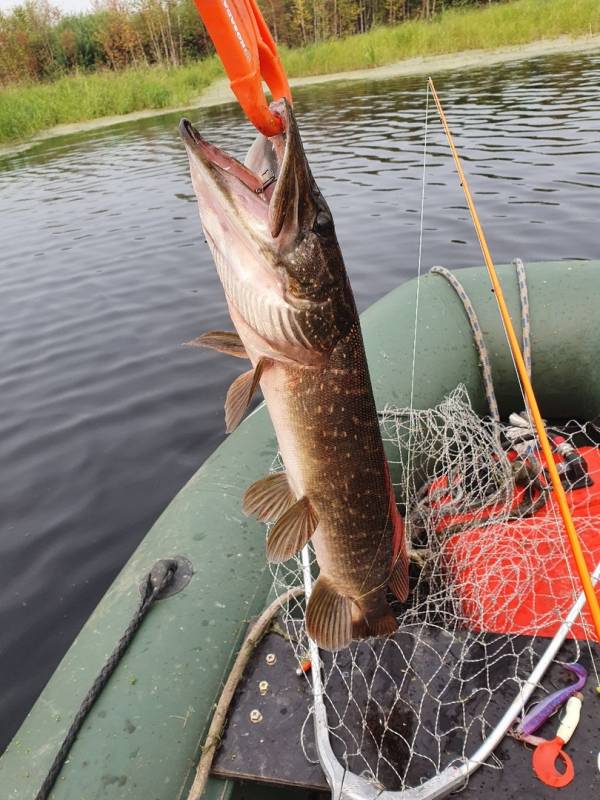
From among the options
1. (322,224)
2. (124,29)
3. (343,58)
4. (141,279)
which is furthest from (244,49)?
(124,29)

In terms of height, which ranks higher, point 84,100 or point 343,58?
point 84,100

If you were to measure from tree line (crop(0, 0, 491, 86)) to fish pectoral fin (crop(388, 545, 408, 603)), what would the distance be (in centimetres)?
3249

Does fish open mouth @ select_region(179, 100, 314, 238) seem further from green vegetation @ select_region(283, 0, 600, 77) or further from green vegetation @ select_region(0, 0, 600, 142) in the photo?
green vegetation @ select_region(283, 0, 600, 77)

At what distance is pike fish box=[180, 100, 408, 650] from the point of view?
1.24m

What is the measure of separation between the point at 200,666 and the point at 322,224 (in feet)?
4.30

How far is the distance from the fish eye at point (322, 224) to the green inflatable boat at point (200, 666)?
3.87 ft

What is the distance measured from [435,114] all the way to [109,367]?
10.2m

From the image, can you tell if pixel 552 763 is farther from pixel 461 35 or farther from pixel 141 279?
pixel 461 35

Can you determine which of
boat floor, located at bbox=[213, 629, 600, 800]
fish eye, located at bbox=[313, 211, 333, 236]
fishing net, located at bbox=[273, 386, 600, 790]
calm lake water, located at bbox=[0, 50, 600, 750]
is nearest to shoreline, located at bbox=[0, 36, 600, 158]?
calm lake water, located at bbox=[0, 50, 600, 750]

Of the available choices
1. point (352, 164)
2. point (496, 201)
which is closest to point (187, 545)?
point (496, 201)

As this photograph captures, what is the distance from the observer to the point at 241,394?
146 cm

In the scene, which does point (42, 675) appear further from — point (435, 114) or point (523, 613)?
point (435, 114)

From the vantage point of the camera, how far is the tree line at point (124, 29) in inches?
1183

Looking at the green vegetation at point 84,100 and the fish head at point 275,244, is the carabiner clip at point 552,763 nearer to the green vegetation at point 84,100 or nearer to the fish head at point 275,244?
the fish head at point 275,244
